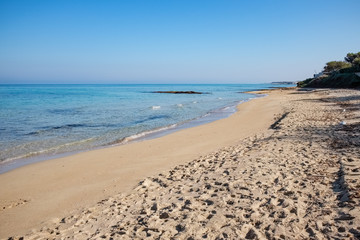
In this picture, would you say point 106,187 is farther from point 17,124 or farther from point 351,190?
point 17,124

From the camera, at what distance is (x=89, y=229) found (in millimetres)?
3812

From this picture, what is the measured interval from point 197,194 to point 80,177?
3609 mm

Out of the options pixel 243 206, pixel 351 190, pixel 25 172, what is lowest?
pixel 25 172

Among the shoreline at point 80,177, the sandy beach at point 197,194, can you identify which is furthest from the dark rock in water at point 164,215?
the shoreline at point 80,177

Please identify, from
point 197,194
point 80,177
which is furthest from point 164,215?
point 80,177

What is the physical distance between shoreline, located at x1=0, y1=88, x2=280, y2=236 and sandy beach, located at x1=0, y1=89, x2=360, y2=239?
0.09 ft

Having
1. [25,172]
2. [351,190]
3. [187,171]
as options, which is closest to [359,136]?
[351,190]

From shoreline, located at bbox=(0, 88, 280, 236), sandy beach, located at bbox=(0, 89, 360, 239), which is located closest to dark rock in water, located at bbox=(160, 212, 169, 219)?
sandy beach, located at bbox=(0, 89, 360, 239)

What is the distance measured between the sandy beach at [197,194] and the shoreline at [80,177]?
0.09 ft

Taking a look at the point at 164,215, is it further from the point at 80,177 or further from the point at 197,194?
the point at 80,177

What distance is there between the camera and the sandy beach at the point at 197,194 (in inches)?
137

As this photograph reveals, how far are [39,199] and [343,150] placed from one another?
7.71 m

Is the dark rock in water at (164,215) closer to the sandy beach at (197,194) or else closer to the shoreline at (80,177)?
the sandy beach at (197,194)

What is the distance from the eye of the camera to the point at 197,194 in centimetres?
469
